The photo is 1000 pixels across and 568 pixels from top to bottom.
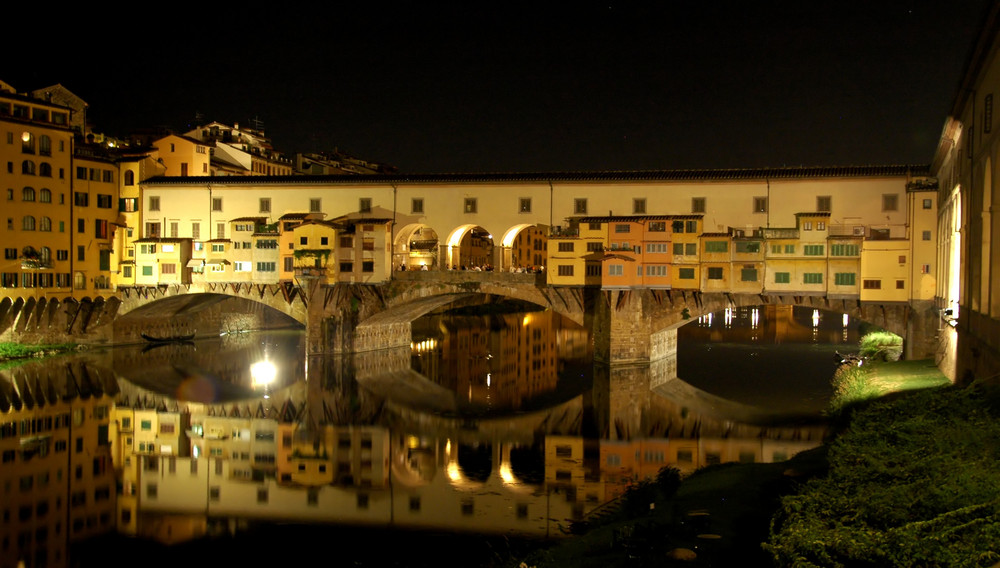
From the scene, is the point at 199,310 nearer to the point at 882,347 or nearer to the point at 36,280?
the point at 36,280

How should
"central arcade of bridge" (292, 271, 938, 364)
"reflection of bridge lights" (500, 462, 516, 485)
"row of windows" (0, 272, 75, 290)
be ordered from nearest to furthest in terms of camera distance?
"reflection of bridge lights" (500, 462, 516, 485) → "central arcade of bridge" (292, 271, 938, 364) → "row of windows" (0, 272, 75, 290)

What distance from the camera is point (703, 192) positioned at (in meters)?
36.6

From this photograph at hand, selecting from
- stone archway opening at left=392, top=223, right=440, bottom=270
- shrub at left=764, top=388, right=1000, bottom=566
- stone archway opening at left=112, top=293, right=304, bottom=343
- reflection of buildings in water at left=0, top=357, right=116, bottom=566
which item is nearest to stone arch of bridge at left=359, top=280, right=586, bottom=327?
stone archway opening at left=392, top=223, right=440, bottom=270

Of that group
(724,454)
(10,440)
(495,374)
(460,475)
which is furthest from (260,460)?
(495,374)

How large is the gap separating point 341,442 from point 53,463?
23.8ft

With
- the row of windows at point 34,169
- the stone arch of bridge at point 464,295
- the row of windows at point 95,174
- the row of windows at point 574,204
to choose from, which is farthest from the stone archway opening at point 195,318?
the stone arch of bridge at point 464,295

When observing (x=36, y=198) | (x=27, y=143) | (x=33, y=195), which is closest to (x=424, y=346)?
(x=36, y=198)

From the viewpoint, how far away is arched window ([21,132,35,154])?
129 ft

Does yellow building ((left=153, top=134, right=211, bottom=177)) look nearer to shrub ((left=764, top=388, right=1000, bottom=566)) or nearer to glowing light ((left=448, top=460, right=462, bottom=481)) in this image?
glowing light ((left=448, top=460, right=462, bottom=481))

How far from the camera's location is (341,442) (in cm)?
2327

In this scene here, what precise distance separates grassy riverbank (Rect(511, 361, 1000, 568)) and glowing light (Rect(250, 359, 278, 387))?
21.6 m

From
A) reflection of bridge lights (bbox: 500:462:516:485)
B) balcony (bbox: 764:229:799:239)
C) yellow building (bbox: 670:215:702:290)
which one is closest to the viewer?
reflection of bridge lights (bbox: 500:462:516:485)

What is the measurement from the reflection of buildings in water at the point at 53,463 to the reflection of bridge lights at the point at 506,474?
8.25 meters

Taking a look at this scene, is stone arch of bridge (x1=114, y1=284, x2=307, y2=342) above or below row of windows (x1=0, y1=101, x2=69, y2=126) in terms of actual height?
below
